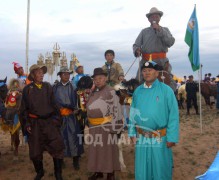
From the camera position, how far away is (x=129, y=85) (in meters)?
6.12

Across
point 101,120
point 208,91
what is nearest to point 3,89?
point 101,120

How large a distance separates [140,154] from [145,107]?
2.14 ft

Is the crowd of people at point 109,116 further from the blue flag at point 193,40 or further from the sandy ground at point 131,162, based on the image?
the blue flag at point 193,40

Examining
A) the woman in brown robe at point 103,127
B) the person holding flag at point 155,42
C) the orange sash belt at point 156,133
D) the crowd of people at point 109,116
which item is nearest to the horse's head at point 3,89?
the crowd of people at point 109,116

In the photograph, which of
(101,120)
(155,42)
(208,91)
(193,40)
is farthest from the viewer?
(208,91)

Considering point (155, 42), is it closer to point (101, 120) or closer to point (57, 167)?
point (101, 120)

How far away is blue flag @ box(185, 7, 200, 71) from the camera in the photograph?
32.0 feet

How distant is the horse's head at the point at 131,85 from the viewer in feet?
19.9

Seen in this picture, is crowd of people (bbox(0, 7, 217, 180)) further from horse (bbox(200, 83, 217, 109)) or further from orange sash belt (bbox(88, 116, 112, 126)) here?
horse (bbox(200, 83, 217, 109))

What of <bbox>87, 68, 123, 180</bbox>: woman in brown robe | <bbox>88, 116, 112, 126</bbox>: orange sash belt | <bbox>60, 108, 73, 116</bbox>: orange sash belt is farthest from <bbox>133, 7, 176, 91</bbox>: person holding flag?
<bbox>60, 108, 73, 116</bbox>: orange sash belt

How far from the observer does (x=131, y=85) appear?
610 centimetres

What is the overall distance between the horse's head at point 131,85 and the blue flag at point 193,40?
14.8 feet

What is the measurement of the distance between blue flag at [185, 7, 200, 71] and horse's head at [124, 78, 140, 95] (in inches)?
177

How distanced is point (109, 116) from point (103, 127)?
0.71 feet
